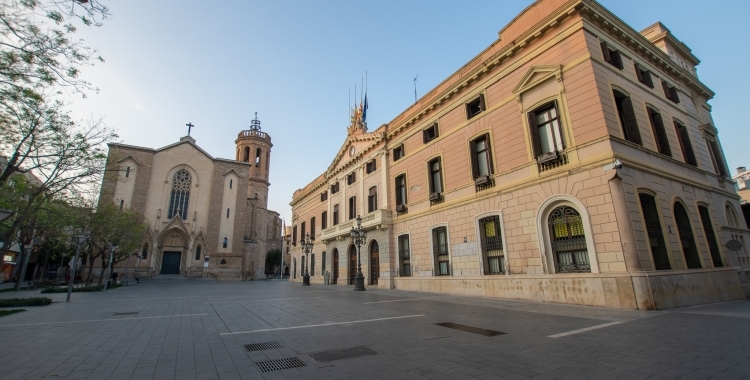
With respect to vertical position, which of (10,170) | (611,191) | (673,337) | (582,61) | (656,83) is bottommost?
(673,337)

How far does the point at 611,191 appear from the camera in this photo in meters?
10.1

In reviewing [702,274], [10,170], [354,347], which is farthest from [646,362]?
[10,170]

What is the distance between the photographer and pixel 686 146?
48.6ft

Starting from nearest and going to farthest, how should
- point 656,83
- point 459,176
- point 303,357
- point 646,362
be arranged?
point 646,362 → point 303,357 → point 656,83 → point 459,176

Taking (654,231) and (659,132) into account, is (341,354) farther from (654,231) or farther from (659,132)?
(659,132)

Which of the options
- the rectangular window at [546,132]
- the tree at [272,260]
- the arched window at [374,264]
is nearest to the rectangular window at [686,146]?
the rectangular window at [546,132]

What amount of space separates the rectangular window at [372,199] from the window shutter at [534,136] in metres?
12.5

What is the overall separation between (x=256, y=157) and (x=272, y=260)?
27.5 meters

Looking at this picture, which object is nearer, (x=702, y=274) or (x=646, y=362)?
(x=646, y=362)

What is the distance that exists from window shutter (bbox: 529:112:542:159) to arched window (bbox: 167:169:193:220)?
42.4 m

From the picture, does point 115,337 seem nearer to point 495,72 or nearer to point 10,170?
point 10,170

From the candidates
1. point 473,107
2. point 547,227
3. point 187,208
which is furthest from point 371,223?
point 187,208

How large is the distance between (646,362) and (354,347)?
4143 millimetres

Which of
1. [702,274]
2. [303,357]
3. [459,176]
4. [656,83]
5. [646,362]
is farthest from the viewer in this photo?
[459,176]
